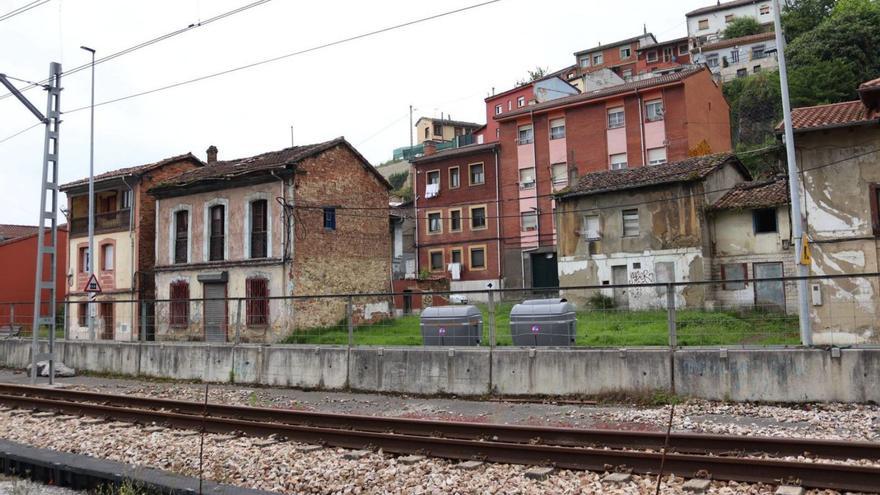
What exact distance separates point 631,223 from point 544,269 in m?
10.5

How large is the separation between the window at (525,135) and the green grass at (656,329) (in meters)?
26.6

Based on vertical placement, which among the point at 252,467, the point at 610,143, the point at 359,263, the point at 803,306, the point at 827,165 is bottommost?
the point at 252,467

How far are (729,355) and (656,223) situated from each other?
18.3 metres

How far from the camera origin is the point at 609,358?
1323cm

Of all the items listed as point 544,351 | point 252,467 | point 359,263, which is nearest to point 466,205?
point 359,263

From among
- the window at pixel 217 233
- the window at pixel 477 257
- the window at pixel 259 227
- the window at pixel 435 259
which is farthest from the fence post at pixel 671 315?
the window at pixel 435 259

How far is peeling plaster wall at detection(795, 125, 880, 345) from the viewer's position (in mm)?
18156

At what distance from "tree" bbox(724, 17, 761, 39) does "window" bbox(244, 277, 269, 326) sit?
212ft

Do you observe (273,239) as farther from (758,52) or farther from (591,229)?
(758,52)

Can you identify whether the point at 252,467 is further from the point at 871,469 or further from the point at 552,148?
the point at 552,148

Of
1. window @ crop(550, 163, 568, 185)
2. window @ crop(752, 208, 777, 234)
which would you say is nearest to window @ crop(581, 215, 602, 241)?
window @ crop(752, 208, 777, 234)

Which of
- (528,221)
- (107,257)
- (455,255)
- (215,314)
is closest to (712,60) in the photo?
(528,221)

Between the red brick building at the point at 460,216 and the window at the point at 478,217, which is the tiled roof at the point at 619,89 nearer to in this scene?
the red brick building at the point at 460,216

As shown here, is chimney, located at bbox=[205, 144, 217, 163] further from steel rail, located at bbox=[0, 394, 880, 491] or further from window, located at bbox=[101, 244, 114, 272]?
steel rail, located at bbox=[0, 394, 880, 491]
